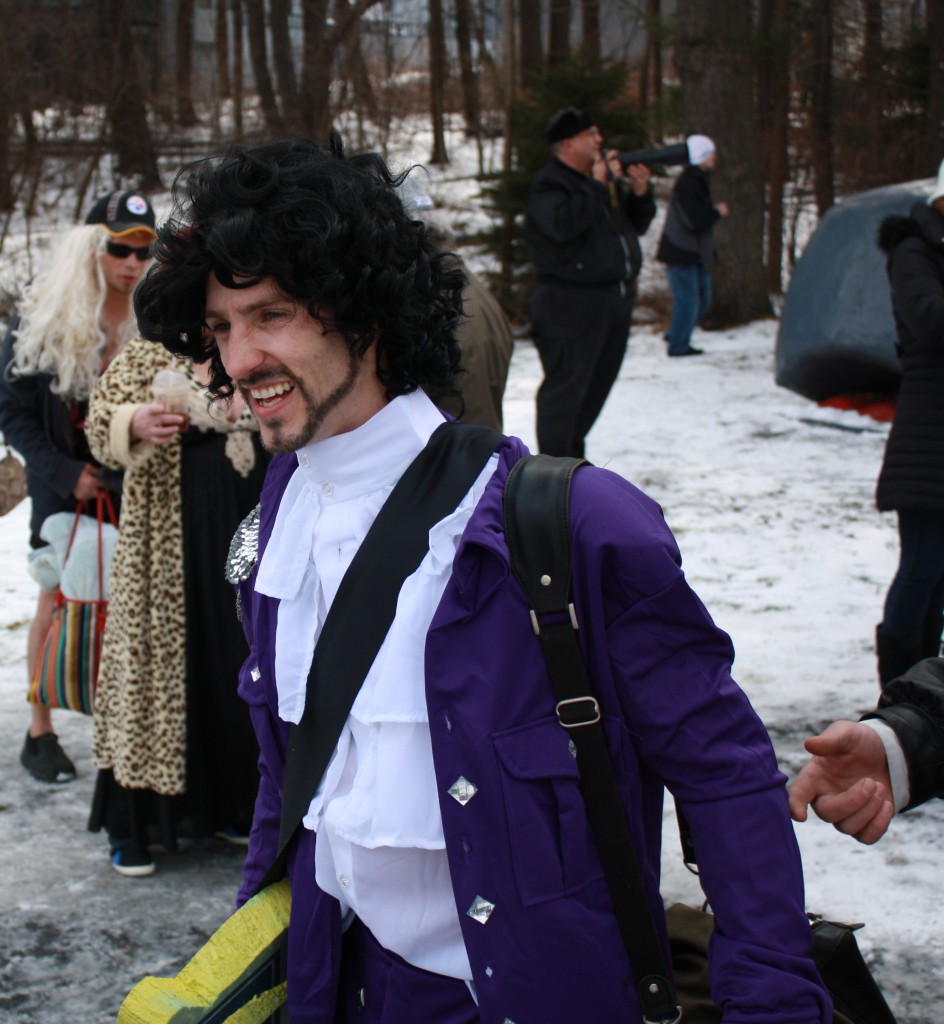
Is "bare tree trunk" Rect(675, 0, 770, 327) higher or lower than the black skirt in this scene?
higher

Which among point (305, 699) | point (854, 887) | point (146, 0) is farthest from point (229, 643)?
point (146, 0)

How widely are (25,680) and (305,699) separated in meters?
3.99

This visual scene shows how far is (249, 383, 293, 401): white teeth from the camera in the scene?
1753 mm

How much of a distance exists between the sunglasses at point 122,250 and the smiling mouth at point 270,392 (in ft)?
8.11

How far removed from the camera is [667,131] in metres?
18.9

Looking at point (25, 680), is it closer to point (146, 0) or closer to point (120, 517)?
point (120, 517)

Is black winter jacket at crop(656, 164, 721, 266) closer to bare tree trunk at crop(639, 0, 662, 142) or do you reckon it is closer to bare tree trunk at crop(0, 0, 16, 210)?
bare tree trunk at crop(639, 0, 662, 142)

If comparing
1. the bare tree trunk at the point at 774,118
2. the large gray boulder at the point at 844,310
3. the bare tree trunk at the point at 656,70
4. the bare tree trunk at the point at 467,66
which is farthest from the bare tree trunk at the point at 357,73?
the large gray boulder at the point at 844,310

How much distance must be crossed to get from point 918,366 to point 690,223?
24.1ft

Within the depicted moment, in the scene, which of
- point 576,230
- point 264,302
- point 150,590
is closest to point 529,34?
point 576,230

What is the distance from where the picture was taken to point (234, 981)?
1726mm

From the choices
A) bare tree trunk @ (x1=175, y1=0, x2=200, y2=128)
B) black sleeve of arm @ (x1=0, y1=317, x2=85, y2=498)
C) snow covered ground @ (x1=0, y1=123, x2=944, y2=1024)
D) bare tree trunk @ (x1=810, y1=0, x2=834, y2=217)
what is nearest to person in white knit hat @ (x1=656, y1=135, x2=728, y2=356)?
snow covered ground @ (x1=0, y1=123, x2=944, y2=1024)

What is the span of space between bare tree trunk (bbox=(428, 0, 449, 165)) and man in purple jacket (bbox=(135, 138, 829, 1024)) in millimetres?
21230

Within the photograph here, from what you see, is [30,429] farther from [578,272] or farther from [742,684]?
[578,272]
